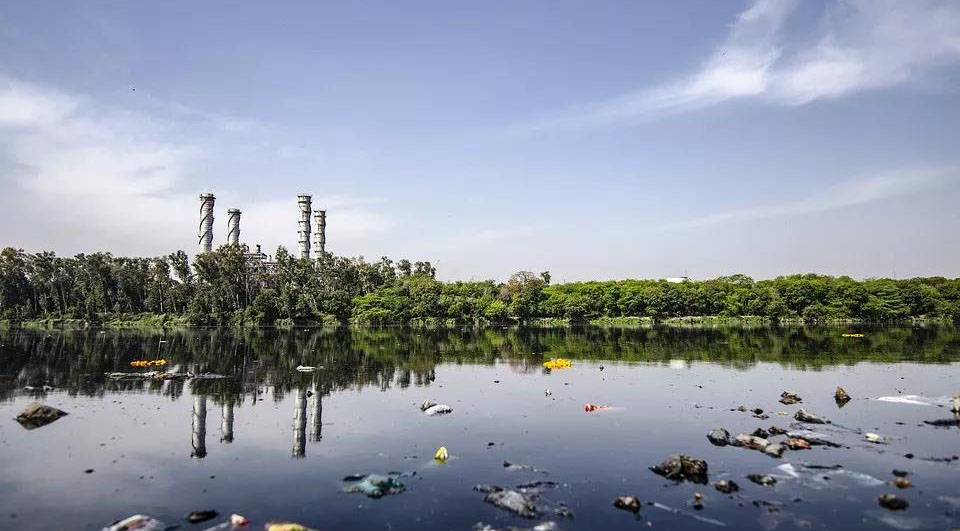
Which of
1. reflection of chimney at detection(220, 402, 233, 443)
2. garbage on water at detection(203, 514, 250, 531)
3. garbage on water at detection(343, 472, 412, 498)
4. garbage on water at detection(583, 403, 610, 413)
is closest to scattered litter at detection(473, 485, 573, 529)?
garbage on water at detection(343, 472, 412, 498)

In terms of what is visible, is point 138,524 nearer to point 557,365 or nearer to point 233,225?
point 557,365

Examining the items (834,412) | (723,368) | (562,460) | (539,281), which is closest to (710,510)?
(562,460)

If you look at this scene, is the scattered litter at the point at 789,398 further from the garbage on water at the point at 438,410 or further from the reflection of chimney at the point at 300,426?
the reflection of chimney at the point at 300,426


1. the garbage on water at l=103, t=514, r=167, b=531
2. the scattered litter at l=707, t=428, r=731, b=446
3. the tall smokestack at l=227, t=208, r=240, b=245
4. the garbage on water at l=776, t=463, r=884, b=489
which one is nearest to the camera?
the garbage on water at l=103, t=514, r=167, b=531

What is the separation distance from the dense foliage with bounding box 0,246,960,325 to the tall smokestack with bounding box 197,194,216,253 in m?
25.5

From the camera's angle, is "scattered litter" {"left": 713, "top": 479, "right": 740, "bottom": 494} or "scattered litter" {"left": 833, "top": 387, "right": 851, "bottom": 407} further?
"scattered litter" {"left": 833, "top": 387, "right": 851, "bottom": 407}

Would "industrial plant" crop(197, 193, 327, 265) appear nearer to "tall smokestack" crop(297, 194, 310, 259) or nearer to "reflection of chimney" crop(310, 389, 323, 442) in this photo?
"tall smokestack" crop(297, 194, 310, 259)

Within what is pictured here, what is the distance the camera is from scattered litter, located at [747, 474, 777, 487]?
15.8 metres

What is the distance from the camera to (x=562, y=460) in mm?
18234

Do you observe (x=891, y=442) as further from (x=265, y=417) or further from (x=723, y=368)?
(x=265, y=417)

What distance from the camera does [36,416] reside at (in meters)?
23.2

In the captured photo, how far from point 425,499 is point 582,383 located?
1996 centimetres

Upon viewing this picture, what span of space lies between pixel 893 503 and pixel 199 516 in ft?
52.3

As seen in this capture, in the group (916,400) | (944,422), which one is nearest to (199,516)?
(944,422)
